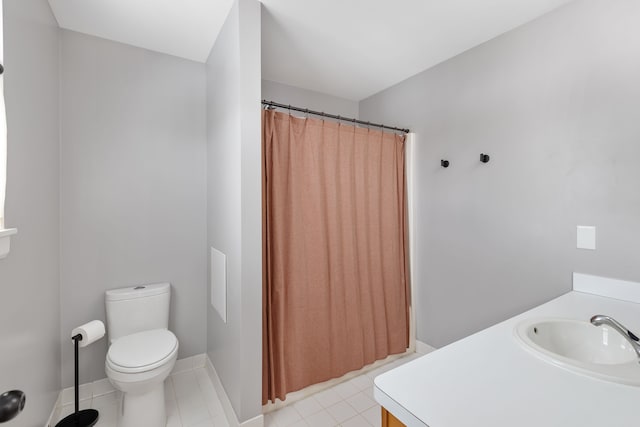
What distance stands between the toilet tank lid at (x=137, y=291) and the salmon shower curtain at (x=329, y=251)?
83 cm

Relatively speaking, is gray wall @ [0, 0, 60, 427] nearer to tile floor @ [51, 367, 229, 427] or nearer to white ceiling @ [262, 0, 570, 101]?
tile floor @ [51, 367, 229, 427]

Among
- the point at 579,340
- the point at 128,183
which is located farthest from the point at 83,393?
the point at 579,340

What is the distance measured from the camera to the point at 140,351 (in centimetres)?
164

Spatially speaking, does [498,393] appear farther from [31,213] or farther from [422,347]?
[31,213]

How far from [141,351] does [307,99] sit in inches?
97.2

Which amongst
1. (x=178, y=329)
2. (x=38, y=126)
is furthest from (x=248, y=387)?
(x=38, y=126)

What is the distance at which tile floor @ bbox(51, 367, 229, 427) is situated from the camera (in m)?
1.72

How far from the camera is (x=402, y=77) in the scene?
8.38ft

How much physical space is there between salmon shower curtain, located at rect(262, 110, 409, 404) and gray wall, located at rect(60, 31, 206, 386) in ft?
2.71

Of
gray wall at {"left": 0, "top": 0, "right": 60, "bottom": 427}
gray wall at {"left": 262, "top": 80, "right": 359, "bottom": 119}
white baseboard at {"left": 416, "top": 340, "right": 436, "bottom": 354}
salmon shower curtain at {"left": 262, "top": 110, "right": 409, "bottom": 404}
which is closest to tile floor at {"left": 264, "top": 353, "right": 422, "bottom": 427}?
salmon shower curtain at {"left": 262, "top": 110, "right": 409, "bottom": 404}

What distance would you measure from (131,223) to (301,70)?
183 centimetres

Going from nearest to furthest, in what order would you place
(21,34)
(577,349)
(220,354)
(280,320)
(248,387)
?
(577,349) → (21,34) → (248,387) → (280,320) → (220,354)

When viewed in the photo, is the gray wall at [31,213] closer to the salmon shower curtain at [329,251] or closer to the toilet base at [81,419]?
the toilet base at [81,419]

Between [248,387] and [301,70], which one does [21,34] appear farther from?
[248,387]
